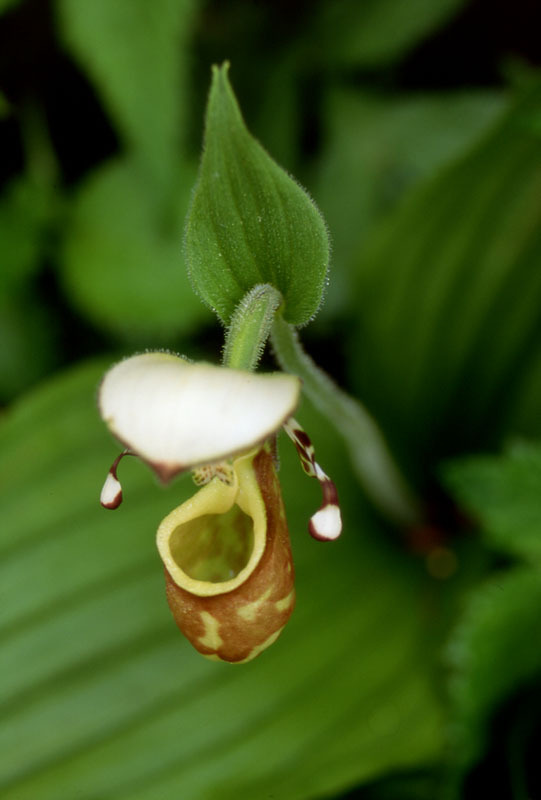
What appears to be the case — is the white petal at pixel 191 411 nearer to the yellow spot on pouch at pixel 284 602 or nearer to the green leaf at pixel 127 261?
the yellow spot on pouch at pixel 284 602

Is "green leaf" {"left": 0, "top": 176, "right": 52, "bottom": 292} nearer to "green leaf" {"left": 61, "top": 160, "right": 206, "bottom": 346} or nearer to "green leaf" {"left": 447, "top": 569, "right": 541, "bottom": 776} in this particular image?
"green leaf" {"left": 61, "top": 160, "right": 206, "bottom": 346}

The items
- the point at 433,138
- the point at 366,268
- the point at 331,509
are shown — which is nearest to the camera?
the point at 331,509

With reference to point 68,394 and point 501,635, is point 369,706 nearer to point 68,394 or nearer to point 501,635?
point 501,635

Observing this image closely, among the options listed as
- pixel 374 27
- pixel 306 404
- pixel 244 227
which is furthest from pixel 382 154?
pixel 244 227

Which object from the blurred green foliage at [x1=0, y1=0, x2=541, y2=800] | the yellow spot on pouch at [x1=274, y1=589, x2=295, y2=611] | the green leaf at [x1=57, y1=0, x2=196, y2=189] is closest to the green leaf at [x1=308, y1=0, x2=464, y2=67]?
the blurred green foliage at [x1=0, y1=0, x2=541, y2=800]

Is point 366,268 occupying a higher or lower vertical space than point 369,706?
higher

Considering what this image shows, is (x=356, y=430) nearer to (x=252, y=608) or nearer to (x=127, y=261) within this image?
(x=252, y=608)

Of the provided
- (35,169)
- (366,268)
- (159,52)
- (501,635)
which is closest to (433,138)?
(366,268)
